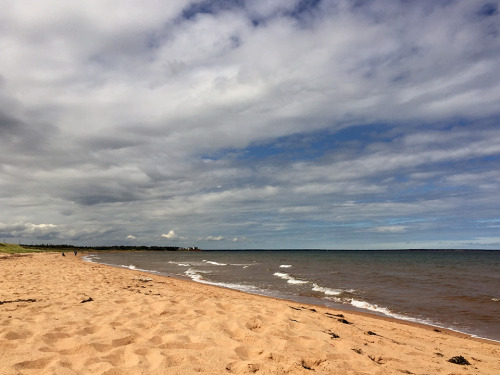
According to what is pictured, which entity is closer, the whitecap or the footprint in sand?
the footprint in sand

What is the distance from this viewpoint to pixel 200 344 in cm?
526

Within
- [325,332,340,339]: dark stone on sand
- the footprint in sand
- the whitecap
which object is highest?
the footprint in sand

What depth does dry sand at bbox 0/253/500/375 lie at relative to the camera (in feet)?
14.6

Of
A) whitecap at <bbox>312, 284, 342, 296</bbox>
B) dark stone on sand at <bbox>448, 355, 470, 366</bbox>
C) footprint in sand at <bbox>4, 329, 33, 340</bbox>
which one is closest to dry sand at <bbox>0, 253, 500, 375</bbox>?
footprint in sand at <bbox>4, 329, 33, 340</bbox>

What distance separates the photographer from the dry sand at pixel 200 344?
14.6 feet

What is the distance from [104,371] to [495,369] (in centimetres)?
674

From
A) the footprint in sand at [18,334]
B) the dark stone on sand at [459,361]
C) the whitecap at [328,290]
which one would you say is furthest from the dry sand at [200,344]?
the whitecap at [328,290]

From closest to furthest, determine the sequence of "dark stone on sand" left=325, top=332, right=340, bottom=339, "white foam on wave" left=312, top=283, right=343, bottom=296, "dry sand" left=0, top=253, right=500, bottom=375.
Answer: "dry sand" left=0, top=253, right=500, bottom=375, "dark stone on sand" left=325, top=332, right=340, bottom=339, "white foam on wave" left=312, top=283, right=343, bottom=296

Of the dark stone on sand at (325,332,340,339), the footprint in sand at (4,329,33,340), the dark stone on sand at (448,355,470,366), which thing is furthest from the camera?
the dark stone on sand at (325,332,340,339)

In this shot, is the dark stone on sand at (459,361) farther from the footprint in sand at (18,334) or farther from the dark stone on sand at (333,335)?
the footprint in sand at (18,334)

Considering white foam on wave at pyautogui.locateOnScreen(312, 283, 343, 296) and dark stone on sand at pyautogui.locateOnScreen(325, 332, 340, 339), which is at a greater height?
dark stone on sand at pyautogui.locateOnScreen(325, 332, 340, 339)

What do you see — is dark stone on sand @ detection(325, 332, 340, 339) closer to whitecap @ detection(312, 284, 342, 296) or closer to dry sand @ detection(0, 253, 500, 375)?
dry sand @ detection(0, 253, 500, 375)

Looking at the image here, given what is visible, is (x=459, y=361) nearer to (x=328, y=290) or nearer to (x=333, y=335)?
(x=333, y=335)

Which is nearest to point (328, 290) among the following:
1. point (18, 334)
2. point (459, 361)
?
point (459, 361)
